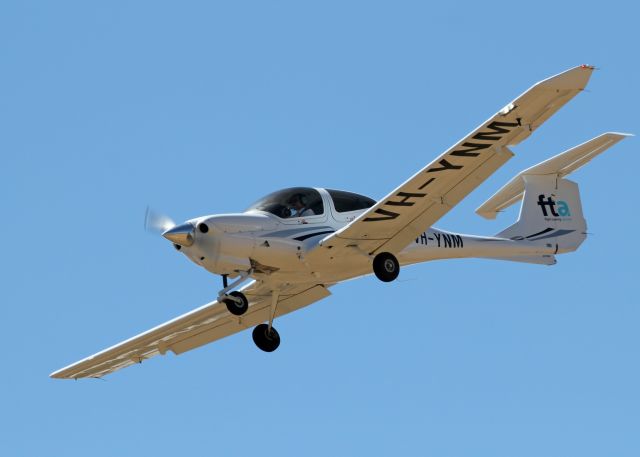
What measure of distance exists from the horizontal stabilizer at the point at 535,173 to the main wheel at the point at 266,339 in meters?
4.90

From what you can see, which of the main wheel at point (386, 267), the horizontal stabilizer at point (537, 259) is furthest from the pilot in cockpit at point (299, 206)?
the horizontal stabilizer at point (537, 259)

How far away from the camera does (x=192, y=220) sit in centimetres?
2138

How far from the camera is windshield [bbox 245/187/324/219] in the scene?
72.1 ft

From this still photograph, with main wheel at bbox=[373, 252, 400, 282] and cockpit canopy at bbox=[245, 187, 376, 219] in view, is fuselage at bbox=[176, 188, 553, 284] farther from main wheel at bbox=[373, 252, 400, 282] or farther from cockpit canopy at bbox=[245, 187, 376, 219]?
main wheel at bbox=[373, 252, 400, 282]

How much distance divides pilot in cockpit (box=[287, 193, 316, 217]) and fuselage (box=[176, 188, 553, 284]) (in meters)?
0.02

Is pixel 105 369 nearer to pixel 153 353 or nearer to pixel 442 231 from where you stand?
pixel 153 353

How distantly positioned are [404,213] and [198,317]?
530 centimetres

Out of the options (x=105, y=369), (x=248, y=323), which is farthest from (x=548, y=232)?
(x=105, y=369)

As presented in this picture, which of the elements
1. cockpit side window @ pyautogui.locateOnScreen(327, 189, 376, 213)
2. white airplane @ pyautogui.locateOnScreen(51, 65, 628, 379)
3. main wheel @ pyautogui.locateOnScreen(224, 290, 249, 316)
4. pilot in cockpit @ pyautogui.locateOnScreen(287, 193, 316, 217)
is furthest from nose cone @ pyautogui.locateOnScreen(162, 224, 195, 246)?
cockpit side window @ pyautogui.locateOnScreen(327, 189, 376, 213)

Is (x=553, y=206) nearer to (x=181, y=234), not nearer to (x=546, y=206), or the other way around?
(x=546, y=206)

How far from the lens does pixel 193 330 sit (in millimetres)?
25609

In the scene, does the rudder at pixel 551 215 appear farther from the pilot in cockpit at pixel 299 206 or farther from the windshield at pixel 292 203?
the pilot in cockpit at pixel 299 206

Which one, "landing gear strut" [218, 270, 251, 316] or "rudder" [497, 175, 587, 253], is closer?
"landing gear strut" [218, 270, 251, 316]

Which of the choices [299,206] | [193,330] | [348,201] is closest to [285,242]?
[299,206]
